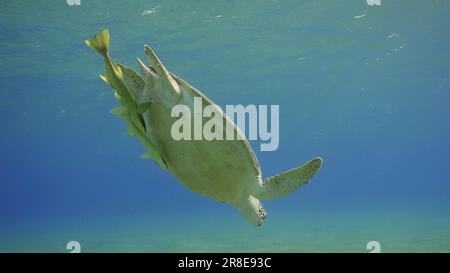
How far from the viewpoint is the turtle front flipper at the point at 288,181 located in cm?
368

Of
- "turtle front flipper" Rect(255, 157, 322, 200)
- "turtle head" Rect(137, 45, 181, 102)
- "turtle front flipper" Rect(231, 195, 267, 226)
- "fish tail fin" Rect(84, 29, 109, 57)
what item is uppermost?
"fish tail fin" Rect(84, 29, 109, 57)

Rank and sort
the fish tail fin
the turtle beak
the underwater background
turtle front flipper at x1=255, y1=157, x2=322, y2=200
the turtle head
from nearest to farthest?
1. the fish tail fin
2. the turtle beak
3. the turtle head
4. turtle front flipper at x1=255, y1=157, x2=322, y2=200
5. the underwater background

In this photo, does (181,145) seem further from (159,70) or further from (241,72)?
(241,72)

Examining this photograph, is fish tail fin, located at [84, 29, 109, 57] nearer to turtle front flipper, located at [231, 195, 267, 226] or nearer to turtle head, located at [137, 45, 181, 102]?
turtle head, located at [137, 45, 181, 102]

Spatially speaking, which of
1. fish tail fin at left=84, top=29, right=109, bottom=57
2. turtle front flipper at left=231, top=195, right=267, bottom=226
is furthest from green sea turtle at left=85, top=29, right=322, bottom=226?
turtle front flipper at left=231, top=195, right=267, bottom=226

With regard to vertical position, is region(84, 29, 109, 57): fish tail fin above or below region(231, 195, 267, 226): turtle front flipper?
above

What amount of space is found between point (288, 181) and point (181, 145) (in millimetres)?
1092

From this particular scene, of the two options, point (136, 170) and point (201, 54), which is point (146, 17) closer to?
point (201, 54)

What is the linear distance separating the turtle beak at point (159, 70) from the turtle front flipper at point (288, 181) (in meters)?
1.29

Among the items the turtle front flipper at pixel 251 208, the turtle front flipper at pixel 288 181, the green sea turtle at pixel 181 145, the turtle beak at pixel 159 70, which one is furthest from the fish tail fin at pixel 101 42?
the turtle front flipper at pixel 251 208

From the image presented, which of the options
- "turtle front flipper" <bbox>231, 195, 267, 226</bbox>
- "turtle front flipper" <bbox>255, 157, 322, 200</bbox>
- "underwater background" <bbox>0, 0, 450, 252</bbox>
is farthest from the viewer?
"underwater background" <bbox>0, 0, 450, 252</bbox>

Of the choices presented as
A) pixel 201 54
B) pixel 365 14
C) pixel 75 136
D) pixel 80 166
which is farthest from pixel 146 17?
pixel 80 166

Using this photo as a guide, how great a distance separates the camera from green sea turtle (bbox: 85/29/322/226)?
3.34 meters
